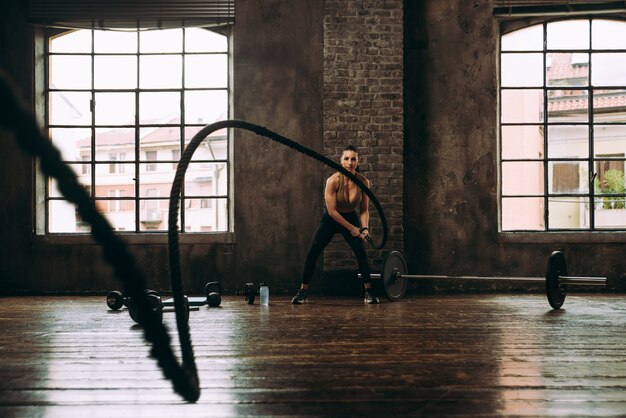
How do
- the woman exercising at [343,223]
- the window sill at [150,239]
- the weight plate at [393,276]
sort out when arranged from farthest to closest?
the window sill at [150,239], the weight plate at [393,276], the woman exercising at [343,223]

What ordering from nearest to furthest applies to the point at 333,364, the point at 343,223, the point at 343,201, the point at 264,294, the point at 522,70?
the point at 333,364, the point at 264,294, the point at 343,223, the point at 343,201, the point at 522,70

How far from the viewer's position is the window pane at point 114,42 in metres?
6.57

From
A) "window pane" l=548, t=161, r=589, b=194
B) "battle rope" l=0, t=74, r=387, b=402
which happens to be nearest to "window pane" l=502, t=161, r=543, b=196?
"window pane" l=548, t=161, r=589, b=194

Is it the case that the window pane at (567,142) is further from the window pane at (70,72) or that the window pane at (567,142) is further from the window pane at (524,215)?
the window pane at (70,72)

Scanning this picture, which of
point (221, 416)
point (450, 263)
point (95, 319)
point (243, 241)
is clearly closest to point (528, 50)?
point (450, 263)

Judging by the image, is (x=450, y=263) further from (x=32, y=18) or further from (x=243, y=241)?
(x=32, y=18)

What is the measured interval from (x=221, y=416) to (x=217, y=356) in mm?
996

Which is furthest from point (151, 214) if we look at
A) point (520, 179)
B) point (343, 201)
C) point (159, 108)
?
point (520, 179)

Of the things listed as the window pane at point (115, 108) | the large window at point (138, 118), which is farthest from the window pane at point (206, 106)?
the window pane at point (115, 108)

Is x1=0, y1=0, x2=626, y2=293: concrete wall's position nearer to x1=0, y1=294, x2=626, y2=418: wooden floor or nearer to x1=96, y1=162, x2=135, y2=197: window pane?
x1=96, y1=162, x2=135, y2=197: window pane

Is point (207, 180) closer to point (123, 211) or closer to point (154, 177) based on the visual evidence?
point (154, 177)

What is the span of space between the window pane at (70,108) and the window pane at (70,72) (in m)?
0.09

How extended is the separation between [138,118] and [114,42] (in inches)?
33.5

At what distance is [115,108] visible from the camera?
654 centimetres
